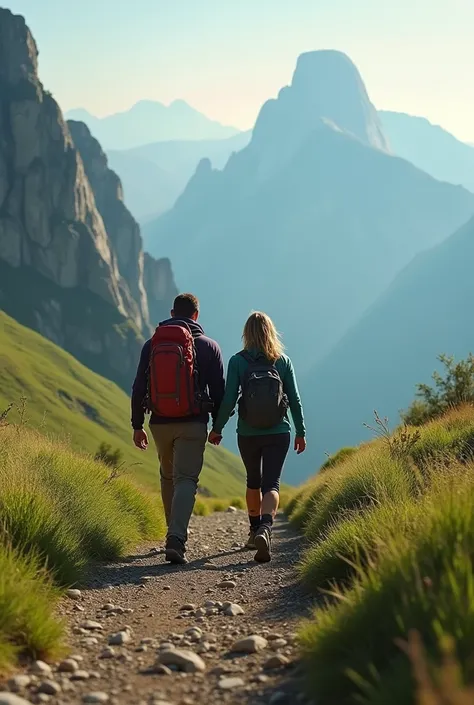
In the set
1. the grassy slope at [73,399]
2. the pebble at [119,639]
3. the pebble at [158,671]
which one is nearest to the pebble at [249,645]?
the pebble at [158,671]

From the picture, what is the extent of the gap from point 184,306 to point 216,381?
116 centimetres

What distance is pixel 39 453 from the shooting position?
12.2m

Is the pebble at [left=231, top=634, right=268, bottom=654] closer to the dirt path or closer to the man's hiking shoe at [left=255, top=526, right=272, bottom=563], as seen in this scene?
the dirt path

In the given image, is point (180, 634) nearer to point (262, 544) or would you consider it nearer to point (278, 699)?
point (278, 699)

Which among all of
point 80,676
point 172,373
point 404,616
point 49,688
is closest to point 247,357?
point 172,373

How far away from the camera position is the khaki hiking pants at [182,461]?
10.5 metres

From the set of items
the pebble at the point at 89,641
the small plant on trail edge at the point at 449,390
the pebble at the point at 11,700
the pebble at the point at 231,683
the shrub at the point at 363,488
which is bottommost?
the pebble at the point at 11,700

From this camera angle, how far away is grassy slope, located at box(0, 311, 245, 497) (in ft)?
445

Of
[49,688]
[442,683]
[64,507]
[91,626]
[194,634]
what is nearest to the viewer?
[442,683]

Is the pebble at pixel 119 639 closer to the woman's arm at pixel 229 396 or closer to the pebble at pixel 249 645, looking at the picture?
the pebble at pixel 249 645

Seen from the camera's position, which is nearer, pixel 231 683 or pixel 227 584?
pixel 231 683

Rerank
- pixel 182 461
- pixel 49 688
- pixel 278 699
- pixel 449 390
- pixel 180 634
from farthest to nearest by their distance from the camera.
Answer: pixel 449 390 → pixel 182 461 → pixel 180 634 → pixel 49 688 → pixel 278 699

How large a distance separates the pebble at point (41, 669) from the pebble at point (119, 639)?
3.14 ft

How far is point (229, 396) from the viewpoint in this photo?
10.9 m
